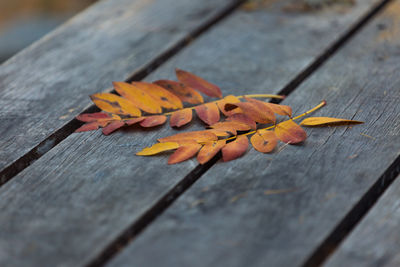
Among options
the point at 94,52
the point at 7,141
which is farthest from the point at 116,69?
the point at 7,141

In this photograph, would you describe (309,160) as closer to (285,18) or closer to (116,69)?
(116,69)

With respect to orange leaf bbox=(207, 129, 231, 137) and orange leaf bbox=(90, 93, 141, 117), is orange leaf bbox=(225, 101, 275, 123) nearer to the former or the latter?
orange leaf bbox=(207, 129, 231, 137)

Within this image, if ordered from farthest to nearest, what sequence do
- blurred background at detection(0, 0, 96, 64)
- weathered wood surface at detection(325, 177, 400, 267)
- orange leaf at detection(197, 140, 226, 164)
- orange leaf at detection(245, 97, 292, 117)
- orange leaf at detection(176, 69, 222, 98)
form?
1. blurred background at detection(0, 0, 96, 64)
2. orange leaf at detection(176, 69, 222, 98)
3. orange leaf at detection(245, 97, 292, 117)
4. orange leaf at detection(197, 140, 226, 164)
5. weathered wood surface at detection(325, 177, 400, 267)

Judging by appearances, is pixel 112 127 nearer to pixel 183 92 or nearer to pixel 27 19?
pixel 183 92

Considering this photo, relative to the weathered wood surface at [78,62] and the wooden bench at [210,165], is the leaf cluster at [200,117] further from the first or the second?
the weathered wood surface at [78,62]

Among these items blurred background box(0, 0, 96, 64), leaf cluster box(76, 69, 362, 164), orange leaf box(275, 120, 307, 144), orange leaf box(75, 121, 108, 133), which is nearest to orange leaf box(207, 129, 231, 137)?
leaf cluster box(76, 69, 362, 164)

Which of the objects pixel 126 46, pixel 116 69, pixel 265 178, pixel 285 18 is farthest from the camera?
pixel 285 18

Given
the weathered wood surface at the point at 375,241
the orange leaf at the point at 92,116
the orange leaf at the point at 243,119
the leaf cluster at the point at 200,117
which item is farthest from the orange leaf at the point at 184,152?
the weathered wood surface at the point at 375,241
